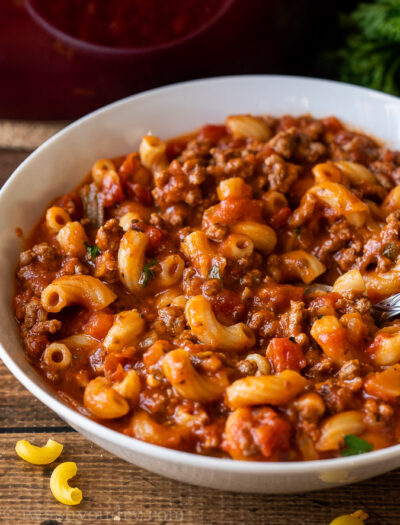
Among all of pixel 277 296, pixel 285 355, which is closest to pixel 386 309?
pixel 277 296

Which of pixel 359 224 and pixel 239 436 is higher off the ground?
pixel 359 224

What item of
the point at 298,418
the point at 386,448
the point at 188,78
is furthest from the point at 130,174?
the point at 386,448

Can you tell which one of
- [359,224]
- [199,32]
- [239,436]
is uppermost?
[199,32]

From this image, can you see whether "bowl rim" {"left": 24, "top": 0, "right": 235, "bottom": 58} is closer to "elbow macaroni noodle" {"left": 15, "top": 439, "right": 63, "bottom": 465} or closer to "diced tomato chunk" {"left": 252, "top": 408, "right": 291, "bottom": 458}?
"elbow macaroni noodle" {"left": 15, "top": 439, "right": 63, "bottom": 465}

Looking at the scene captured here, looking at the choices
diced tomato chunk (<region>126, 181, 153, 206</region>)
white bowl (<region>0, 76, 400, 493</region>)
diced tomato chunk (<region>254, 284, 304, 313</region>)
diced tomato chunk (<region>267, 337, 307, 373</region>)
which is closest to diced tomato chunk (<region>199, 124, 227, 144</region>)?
white bowl (<region>0, 76, 400, 493</region>)

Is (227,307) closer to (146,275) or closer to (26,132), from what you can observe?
(146,275)

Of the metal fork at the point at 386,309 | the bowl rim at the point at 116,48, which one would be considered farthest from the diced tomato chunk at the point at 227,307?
the bowl rim at the point at 116,48

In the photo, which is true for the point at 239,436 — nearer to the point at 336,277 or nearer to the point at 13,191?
the point at 336,277
